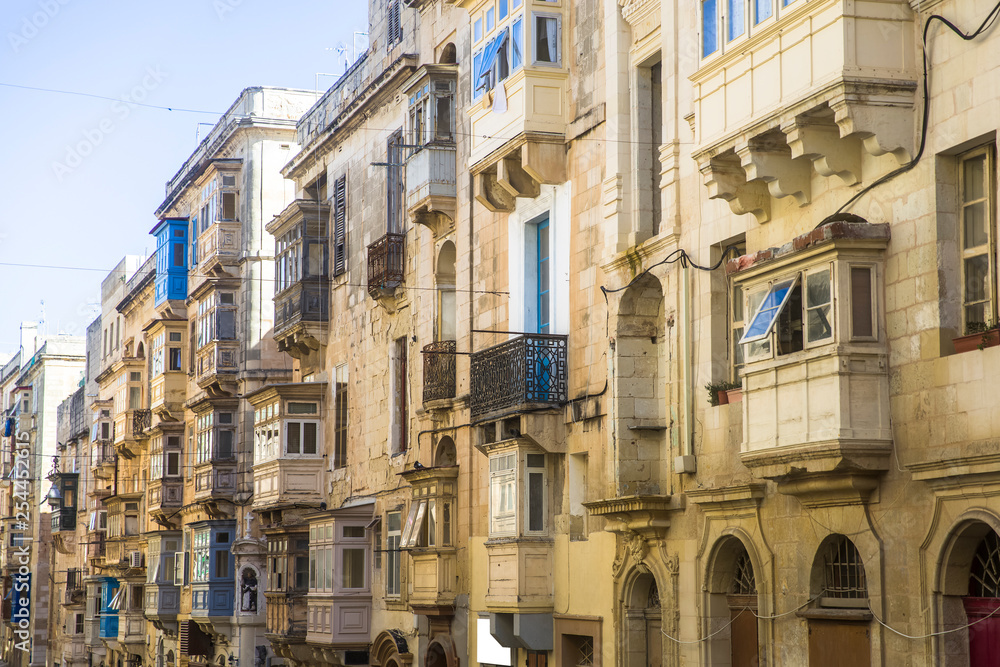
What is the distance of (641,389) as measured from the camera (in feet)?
66.5

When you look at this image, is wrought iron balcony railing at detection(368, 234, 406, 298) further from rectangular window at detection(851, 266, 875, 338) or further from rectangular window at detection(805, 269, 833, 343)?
rectangular window at detection(851, 266, 875, 338)

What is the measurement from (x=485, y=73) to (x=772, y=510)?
10194 mm

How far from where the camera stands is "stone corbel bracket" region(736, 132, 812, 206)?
→ 15.7 metres

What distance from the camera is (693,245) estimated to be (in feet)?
60.8

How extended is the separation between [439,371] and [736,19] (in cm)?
1227

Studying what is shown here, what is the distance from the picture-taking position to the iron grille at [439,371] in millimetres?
26719

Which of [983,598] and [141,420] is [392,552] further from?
[141,420]

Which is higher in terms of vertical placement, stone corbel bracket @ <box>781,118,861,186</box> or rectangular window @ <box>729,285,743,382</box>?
stone corbel bracket @ <box>781,118,861,186</box>

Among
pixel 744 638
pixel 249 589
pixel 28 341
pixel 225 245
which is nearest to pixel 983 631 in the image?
pixel 744 638

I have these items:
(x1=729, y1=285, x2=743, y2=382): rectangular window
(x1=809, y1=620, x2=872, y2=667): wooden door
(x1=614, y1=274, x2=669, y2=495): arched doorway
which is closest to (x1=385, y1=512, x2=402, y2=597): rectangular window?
(x1=614, y1=274, x2=669, y2=495): arched doorway

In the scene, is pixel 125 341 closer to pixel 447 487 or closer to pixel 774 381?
pixel 447 487

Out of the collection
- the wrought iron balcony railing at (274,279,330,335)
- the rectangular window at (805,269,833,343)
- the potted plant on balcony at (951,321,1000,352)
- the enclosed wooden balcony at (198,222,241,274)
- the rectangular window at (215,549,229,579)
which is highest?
the enclosed wooden balcony at (198,222,241,274)

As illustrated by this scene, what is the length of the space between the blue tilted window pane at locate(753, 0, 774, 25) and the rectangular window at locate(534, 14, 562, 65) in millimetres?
7445

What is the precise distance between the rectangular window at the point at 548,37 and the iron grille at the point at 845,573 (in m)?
10.2
